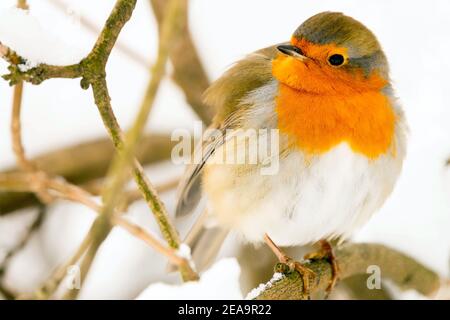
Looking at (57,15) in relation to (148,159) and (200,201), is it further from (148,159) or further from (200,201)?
(200,201)

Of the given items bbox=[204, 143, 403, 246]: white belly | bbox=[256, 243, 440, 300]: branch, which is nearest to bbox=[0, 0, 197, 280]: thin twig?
bbox=[204, 143, 403, 246]: white belly

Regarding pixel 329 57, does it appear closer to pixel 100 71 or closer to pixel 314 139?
pixel 314 139

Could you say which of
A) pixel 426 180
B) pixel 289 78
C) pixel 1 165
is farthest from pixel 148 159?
pixel 426 180

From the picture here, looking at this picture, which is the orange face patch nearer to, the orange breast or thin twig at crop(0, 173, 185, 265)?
the orange breast

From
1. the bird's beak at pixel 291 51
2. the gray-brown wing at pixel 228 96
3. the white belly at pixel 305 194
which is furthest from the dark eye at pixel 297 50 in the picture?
the white belly at pixel 305 194

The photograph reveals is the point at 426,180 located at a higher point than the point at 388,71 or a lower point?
lower
